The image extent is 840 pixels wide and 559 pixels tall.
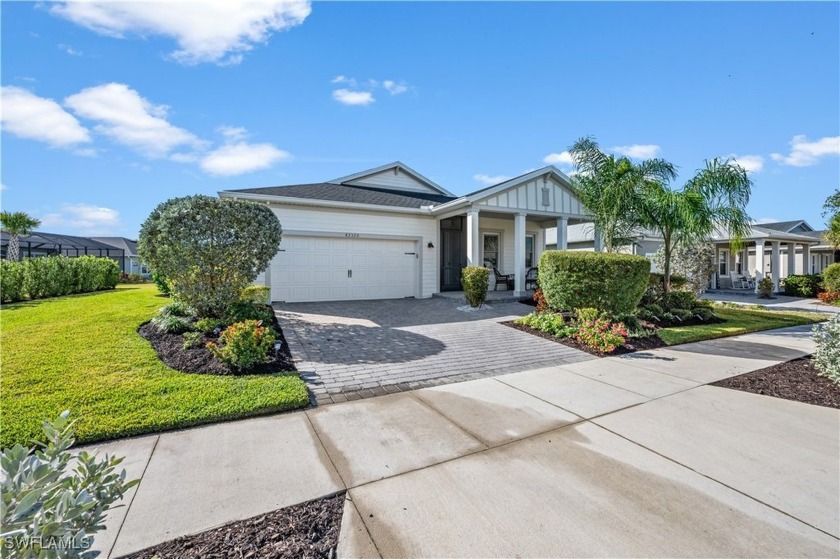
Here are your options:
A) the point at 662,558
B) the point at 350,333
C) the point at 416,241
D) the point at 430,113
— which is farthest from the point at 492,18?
the point at 662,558

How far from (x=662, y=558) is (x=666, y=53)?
1062cm

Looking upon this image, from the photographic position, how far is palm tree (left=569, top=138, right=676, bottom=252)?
9.67 meters

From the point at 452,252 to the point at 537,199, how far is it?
3.81 meters

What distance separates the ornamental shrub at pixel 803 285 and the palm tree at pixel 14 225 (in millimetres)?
39348

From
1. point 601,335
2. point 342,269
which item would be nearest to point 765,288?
point 601,335

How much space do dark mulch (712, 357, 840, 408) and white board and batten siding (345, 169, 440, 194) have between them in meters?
13.9

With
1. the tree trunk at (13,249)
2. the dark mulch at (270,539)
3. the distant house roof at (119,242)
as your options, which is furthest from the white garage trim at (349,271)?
the distant house roof at (119,242)

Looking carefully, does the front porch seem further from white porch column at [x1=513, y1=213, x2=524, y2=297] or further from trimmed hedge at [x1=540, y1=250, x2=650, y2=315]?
trimmed hedge at [x1=540, y1=250, x2=650, y2=315]

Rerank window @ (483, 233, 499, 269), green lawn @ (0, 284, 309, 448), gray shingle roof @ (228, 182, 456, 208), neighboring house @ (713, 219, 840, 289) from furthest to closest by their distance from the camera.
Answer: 1. neighboring house @ (713, 219, 840, 289)
2. window @ (483, 233, 499, 269)
3. gray shingle roof @ (228, 182, 456, 208)
4. green lawn @ (0, 284, 309, 448)

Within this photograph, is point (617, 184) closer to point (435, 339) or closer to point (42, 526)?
point (435, 339)

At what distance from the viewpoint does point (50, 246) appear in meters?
23.8

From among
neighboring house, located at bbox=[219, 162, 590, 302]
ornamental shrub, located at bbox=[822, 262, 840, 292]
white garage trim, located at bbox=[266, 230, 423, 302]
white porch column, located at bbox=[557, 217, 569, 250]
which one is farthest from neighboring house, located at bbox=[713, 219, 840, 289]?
white garage trim, located at bbox=[266, 230, 423, 302]

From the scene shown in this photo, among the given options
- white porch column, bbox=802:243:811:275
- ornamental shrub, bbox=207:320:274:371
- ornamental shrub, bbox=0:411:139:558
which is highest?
white porch column, bbox=802:243:811:275

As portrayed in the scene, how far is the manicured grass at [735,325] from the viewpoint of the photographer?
314 inches
